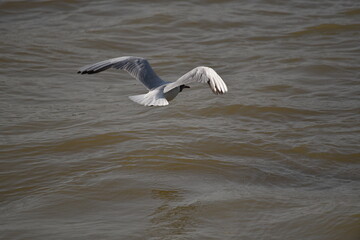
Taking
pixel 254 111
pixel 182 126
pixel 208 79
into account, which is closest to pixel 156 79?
pixel 182 126

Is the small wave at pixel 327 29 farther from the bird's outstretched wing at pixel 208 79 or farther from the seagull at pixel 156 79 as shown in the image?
the bird's outstretched wing at pixel 208 79

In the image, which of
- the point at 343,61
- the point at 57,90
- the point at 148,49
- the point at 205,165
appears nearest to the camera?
the point at 205,165

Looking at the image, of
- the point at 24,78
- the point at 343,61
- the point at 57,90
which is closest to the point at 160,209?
the point at 57,90

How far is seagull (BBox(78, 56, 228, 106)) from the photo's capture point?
4.91 m

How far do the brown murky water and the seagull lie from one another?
74cm

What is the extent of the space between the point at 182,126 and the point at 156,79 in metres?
1.02

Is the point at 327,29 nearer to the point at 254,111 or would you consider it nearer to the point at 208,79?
the point at 254,111

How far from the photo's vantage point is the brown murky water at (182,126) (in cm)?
472

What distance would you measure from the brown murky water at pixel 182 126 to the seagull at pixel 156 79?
0.74 m

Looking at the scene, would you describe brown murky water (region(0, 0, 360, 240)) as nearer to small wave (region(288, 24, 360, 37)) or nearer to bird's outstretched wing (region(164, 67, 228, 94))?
small wave (region(288, 24, 360, 37))

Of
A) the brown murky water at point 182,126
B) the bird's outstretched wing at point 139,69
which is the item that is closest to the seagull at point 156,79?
the bird's outstretched wing at point 139,69

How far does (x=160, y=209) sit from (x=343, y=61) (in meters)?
5.61

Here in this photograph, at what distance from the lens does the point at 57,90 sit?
8.12m

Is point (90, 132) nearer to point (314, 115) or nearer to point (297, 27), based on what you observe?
point (314, 115)
